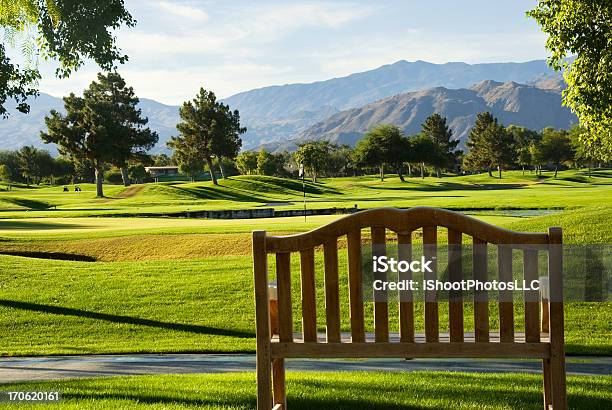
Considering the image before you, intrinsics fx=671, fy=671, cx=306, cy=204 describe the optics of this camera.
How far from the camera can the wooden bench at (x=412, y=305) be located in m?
5.04

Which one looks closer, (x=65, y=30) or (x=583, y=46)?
(x=65, y=30)

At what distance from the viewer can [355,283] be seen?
206 inches

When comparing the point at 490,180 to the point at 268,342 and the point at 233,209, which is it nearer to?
the point at 233,209

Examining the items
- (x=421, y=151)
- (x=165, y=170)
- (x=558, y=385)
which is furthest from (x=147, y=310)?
(x=165, y=170)

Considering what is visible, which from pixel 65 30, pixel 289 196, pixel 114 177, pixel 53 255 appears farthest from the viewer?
pixel 114 177

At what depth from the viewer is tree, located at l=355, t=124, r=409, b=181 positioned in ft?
372

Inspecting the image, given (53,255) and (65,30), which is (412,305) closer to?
(65,30)

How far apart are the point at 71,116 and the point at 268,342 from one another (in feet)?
245

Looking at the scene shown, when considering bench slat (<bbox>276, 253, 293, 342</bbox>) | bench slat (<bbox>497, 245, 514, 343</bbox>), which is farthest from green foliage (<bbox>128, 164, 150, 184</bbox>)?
bench slat (<bbox>497, 245, 514, 343</bbox>)

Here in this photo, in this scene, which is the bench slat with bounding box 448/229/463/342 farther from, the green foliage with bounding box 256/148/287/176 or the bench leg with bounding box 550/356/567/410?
the green foliage with bounding box 256/148/287/176

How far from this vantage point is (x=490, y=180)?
104 meters

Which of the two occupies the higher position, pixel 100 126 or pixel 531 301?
pixel 100 126

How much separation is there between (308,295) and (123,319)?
9339 mm

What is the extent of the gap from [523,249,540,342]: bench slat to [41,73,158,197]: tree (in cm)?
7020
